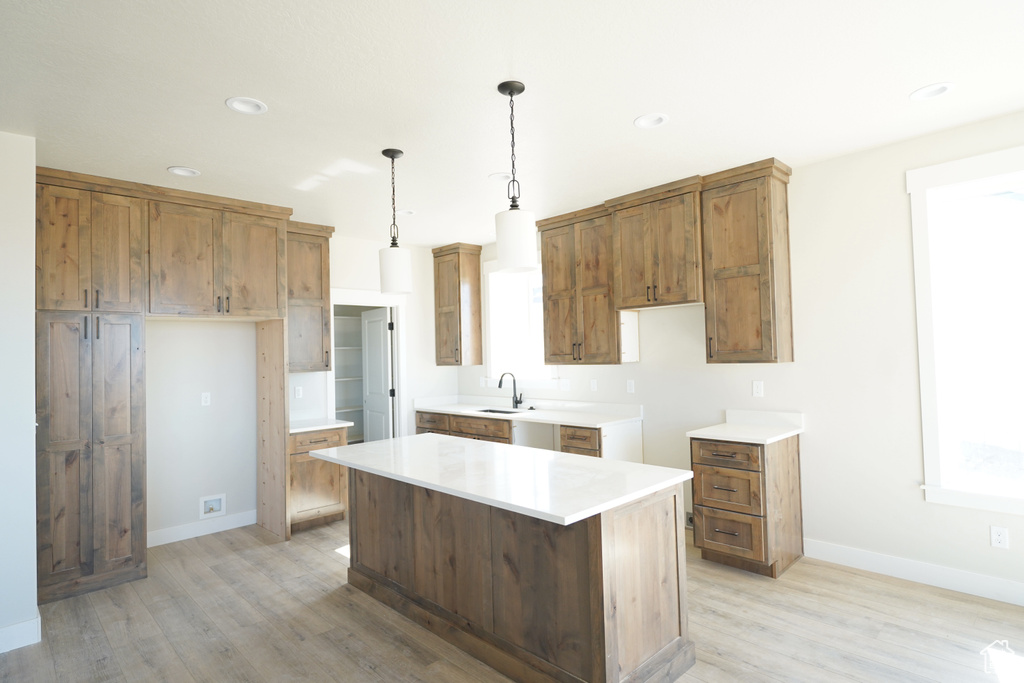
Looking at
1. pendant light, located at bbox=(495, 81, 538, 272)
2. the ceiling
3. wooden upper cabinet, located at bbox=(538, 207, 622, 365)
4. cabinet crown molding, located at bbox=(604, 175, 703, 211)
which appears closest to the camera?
the ceiling

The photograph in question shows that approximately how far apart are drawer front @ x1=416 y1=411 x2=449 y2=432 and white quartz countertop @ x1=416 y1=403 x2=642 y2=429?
2.3 inches

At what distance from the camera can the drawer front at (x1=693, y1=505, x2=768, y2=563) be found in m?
3.40

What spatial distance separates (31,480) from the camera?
2910 mm

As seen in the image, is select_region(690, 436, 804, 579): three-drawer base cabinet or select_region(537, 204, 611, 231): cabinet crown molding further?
select_region(537, 204, 611, 231): cabinet crown molding

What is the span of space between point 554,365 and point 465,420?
39.9 inches

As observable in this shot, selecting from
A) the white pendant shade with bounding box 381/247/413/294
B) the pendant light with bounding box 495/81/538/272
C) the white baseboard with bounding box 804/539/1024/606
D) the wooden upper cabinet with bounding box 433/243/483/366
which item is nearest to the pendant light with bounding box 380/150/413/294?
the white pendant shade with bounding box 381/247/413/294

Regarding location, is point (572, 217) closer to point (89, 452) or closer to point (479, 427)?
point (479, 427)

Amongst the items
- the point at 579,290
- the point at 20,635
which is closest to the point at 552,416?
the point at 579,290

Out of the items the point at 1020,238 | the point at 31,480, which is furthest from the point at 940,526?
the point at 31,480

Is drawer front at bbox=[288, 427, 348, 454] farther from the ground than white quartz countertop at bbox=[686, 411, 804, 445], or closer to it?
closer to it

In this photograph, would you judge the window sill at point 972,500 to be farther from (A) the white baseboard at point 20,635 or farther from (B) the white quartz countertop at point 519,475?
(A) the white baseboard at point 20,635

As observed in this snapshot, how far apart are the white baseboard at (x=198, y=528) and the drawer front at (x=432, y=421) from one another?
1780 millimetres

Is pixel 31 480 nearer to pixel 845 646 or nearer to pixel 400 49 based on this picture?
pixel 400 49

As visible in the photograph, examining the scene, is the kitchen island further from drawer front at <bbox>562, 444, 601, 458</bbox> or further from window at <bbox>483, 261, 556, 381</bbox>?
window at <bbox>483, 261, 556, 381</bbox>
